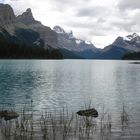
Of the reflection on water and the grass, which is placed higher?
the grass

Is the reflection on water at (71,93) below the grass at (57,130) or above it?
below

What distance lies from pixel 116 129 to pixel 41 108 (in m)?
17.2

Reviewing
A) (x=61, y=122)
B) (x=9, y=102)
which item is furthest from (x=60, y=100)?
(x=61, y=122)

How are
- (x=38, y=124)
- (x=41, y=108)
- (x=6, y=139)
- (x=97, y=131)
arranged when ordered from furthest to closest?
(x=41, y=108) → (x=38, y=124) → (x=97, y=131) → (x=6, y=139)

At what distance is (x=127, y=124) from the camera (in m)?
34.7

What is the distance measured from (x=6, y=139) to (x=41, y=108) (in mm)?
20356

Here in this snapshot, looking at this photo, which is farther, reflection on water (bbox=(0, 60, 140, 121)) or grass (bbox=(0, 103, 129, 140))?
reflection on water (bbox=(0, 60, 140, 121))

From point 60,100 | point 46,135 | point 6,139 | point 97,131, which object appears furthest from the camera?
point 60,100

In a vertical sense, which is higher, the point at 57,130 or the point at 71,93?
the point at 57,130

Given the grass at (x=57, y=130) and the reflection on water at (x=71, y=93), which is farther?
the reflection on water at (x=71, y=93)

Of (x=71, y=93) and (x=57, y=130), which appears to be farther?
(x=71, y=93)

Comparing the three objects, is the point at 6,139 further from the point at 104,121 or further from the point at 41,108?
the point at 41,108

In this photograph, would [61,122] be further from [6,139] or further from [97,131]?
[6,139]

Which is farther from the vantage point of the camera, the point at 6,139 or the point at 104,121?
the point at 104,121
